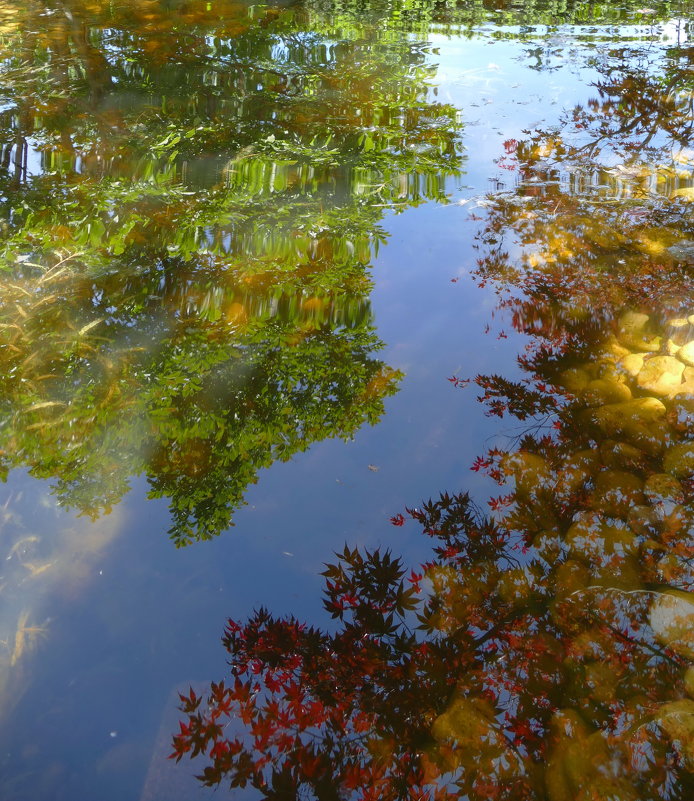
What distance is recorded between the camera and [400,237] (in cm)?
336

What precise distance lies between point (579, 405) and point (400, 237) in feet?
4.91

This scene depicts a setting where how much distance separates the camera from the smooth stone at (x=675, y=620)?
5.52 ft

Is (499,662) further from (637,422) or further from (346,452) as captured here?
(637,422)

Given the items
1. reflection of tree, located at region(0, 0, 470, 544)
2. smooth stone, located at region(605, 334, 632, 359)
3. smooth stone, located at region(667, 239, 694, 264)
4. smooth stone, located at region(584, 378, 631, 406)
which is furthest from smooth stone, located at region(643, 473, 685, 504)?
smooth stone, located at region(667, 239, 694, 264)

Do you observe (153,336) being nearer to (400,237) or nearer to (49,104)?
(400,237)

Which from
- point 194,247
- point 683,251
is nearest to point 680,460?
point 683,251

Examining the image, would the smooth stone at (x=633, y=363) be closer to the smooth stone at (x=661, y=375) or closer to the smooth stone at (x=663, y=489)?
the smooth stone at (x=661, y=375)

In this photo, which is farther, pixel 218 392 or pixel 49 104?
pixel 49 104

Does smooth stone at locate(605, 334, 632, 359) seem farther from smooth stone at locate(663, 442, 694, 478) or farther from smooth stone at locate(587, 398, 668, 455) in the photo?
smooth stone at locate(663, 442, 694, 478)

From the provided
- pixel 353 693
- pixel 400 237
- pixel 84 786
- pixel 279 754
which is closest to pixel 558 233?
pixel 400 237

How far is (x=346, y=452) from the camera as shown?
7.45 feet

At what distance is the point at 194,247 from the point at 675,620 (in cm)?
276

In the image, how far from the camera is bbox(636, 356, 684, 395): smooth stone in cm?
242

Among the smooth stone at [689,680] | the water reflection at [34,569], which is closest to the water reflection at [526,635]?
the smooth stone at [689,680]
